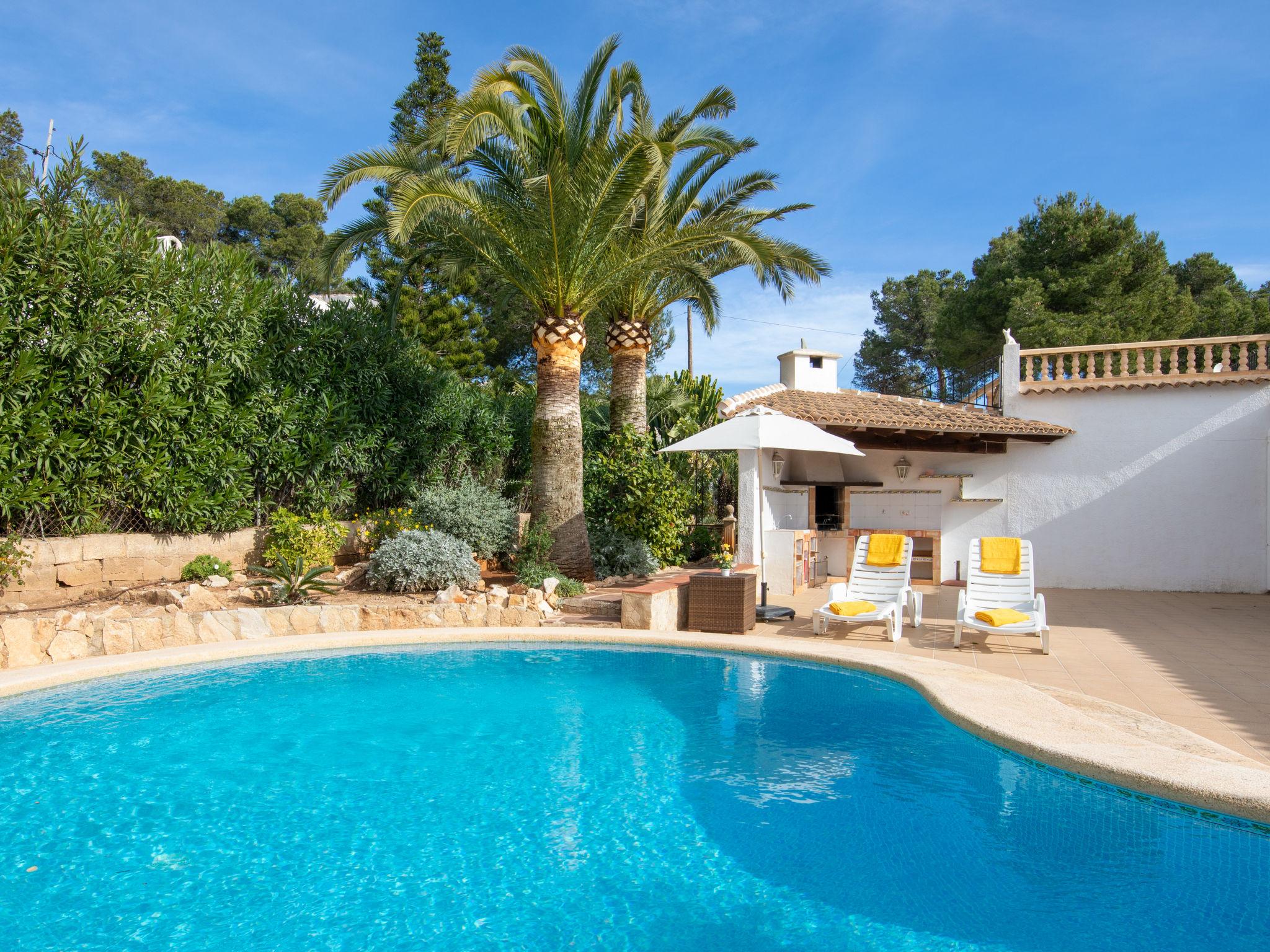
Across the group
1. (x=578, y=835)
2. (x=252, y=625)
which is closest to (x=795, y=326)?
(x=252, y=625)

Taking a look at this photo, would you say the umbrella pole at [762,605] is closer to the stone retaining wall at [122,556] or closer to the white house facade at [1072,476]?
the white house facade at [1072,476]

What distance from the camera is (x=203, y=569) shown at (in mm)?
10406

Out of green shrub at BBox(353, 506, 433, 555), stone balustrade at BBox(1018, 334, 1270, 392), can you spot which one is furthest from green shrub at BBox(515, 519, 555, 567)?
stone balustrade at BBox(1018, 334, 1270, 392)

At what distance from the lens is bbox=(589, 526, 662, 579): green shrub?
40.9 ft

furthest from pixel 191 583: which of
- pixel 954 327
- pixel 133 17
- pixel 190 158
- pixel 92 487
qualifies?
pixel 954 327

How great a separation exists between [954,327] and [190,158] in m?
27.2

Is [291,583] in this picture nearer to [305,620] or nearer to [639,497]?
[305,620]

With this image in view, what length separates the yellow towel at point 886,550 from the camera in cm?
990

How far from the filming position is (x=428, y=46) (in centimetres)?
2481

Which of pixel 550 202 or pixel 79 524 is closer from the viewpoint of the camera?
pixel 79 524

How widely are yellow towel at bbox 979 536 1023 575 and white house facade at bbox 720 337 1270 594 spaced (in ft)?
12.5

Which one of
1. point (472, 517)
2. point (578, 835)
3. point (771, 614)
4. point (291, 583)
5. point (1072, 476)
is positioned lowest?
point (578, 835)

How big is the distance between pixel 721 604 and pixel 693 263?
6.92m

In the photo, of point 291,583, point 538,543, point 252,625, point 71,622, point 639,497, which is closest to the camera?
point 71,622
